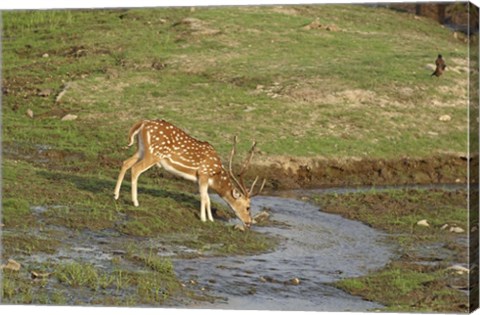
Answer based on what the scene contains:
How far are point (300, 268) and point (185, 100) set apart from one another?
13.0ft

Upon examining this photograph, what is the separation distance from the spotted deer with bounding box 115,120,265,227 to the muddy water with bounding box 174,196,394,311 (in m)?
0.49

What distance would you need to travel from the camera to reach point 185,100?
56.0 feet

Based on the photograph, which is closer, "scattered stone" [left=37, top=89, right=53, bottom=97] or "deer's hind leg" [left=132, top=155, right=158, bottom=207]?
"deer's hind leg" [left=132, top=155, right=158, bottom=207]

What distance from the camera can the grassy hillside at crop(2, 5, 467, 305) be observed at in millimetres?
14562

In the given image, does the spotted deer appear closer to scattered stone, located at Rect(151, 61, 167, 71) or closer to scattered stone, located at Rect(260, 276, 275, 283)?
scattered stone, located at Rect(260, 276, 275, 283)

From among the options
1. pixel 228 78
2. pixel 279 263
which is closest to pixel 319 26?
pixel 228 78

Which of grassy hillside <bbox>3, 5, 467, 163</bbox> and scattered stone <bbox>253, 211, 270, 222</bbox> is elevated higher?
grassy hillside <bbox>3, 5, 467, 163</bbox>

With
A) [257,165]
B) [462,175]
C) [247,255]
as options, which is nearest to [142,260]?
[247,255]

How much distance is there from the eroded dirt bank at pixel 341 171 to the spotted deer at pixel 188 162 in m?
0.40

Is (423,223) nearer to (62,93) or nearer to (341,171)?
(341,171)

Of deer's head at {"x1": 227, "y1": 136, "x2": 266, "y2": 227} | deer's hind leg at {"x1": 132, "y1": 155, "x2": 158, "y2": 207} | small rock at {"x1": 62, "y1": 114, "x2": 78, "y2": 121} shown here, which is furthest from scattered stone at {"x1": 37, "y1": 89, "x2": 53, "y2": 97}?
deer's head at {"x1": 227, "y1": 136, "x2": 266, "y2": 227}

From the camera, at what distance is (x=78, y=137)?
54.6 ft

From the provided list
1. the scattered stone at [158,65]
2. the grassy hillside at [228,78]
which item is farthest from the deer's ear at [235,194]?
the scattered stone at [158,65]

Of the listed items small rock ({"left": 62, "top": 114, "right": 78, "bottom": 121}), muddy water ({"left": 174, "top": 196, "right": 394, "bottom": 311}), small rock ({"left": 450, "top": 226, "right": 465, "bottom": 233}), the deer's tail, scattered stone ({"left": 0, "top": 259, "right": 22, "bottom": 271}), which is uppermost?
the deer's tail
